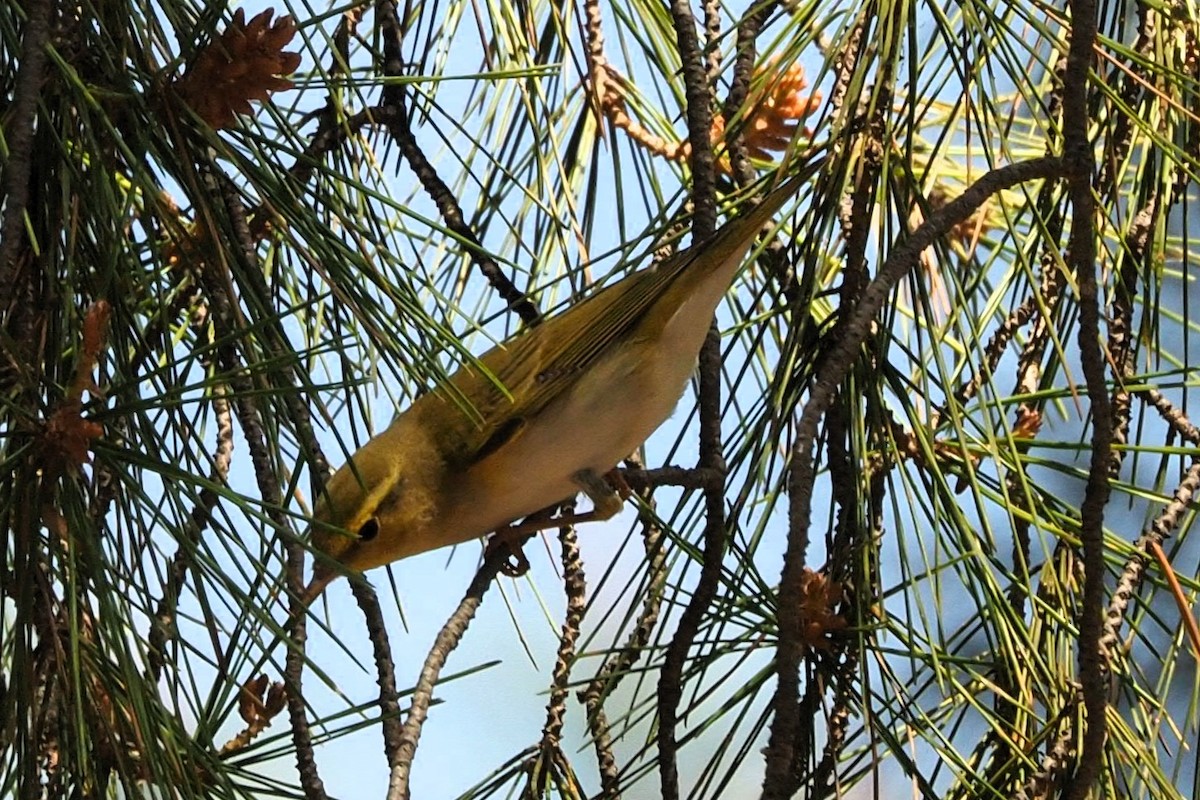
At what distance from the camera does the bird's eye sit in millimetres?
1514

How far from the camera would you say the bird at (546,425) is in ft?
5.14

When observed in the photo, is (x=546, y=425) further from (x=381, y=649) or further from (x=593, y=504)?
(x=381, y=649)

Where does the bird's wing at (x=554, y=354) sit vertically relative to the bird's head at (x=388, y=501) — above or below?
above

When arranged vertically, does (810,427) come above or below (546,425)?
below

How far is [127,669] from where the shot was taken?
2.64ft

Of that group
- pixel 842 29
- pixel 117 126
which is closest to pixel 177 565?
pixel 117 126

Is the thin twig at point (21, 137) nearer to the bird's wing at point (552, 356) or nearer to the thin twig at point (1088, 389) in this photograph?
the thin twig at point (1088, 389)

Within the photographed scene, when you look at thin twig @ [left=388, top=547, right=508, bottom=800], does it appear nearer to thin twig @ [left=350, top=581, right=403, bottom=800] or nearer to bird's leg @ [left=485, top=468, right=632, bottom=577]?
thin twig @ [left=350, top=581, right=403, bottom=800]

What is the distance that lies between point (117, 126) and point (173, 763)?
414 millimetres

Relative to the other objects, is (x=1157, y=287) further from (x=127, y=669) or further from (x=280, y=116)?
(x=127, y=669)

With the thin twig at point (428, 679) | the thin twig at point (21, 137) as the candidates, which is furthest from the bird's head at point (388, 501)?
the thin twig at point (21, 137)

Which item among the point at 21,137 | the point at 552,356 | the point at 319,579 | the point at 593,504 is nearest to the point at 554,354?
the point at 552,356

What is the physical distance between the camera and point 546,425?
1688 mm

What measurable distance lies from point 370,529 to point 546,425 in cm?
27
